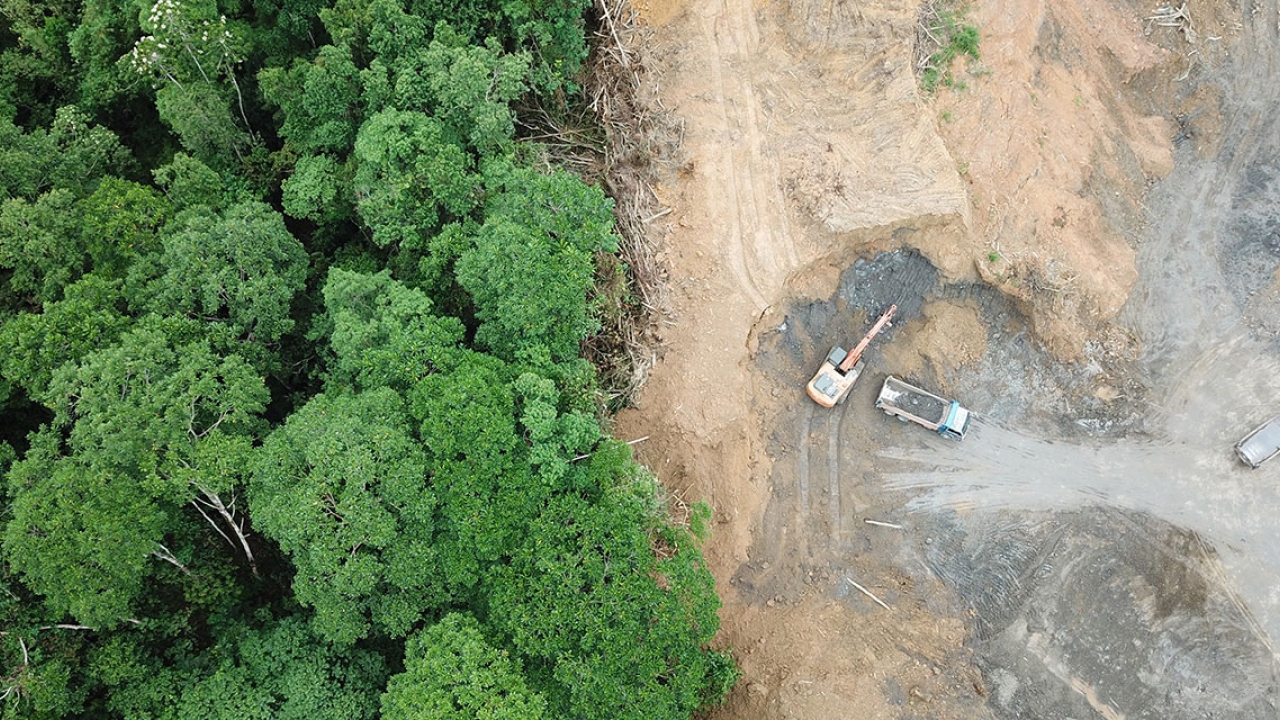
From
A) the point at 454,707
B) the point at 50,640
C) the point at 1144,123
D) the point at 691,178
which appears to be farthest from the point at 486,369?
the point at 1144,123

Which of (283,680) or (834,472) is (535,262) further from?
(834,472)

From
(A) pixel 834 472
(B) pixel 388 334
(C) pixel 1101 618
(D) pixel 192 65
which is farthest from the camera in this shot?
(A) pixel 834 472

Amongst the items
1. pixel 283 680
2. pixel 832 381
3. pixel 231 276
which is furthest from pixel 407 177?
pixel 832 381

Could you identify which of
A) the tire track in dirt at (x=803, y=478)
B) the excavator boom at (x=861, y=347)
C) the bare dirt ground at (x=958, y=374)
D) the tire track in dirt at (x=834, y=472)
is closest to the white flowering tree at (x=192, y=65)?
the bare dirt ground at (x=958, y=374)

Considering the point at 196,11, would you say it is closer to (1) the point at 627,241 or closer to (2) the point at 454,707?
(1) the point at 627,241

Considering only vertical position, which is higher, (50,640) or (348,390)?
(348,390)

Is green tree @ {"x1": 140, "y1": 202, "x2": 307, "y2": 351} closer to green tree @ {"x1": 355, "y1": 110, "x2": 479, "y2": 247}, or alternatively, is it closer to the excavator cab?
green tree @ {"x1": 355, "y1": 110, "x2": 479, "y2": 247}
